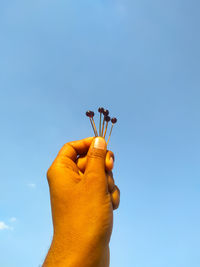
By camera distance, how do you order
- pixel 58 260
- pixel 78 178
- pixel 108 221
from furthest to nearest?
pixel 78 178 → pixel 108 221 → pixel 58 260

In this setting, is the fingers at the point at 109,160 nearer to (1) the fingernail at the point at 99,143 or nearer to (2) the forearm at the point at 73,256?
(1) the fingernail at the point at 99,143

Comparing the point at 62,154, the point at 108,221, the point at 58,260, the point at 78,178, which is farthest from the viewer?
the point at 62,154

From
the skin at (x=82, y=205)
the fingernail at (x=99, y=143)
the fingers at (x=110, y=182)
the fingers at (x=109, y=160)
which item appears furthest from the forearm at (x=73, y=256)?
the fingernail at (x=99, y=143)

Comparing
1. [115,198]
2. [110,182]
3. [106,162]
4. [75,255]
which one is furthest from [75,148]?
[75,255]

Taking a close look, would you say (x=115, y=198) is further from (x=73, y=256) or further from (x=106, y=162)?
(x=73, y=256)

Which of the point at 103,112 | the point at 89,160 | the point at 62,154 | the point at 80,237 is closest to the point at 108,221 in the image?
the point at 80,237

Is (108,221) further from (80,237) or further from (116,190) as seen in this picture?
(116,190)
